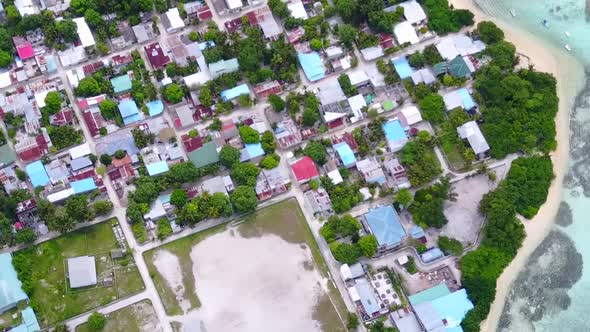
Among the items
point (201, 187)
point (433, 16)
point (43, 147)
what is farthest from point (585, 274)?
point (43, 147)

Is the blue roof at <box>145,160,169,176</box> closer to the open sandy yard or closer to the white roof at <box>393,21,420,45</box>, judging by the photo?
the open sandy yard

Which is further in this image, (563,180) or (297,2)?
(297,2)

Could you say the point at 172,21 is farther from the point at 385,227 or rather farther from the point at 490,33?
the point at 490,33

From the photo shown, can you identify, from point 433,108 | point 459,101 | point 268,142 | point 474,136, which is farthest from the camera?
point 459,101

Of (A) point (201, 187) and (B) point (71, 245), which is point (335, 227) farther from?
(B) point (71, 245)

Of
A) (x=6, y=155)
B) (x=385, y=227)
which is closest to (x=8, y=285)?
(x=6, y=155)

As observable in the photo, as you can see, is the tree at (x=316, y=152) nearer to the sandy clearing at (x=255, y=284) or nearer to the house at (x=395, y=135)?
the house at (x=395, y=135)
